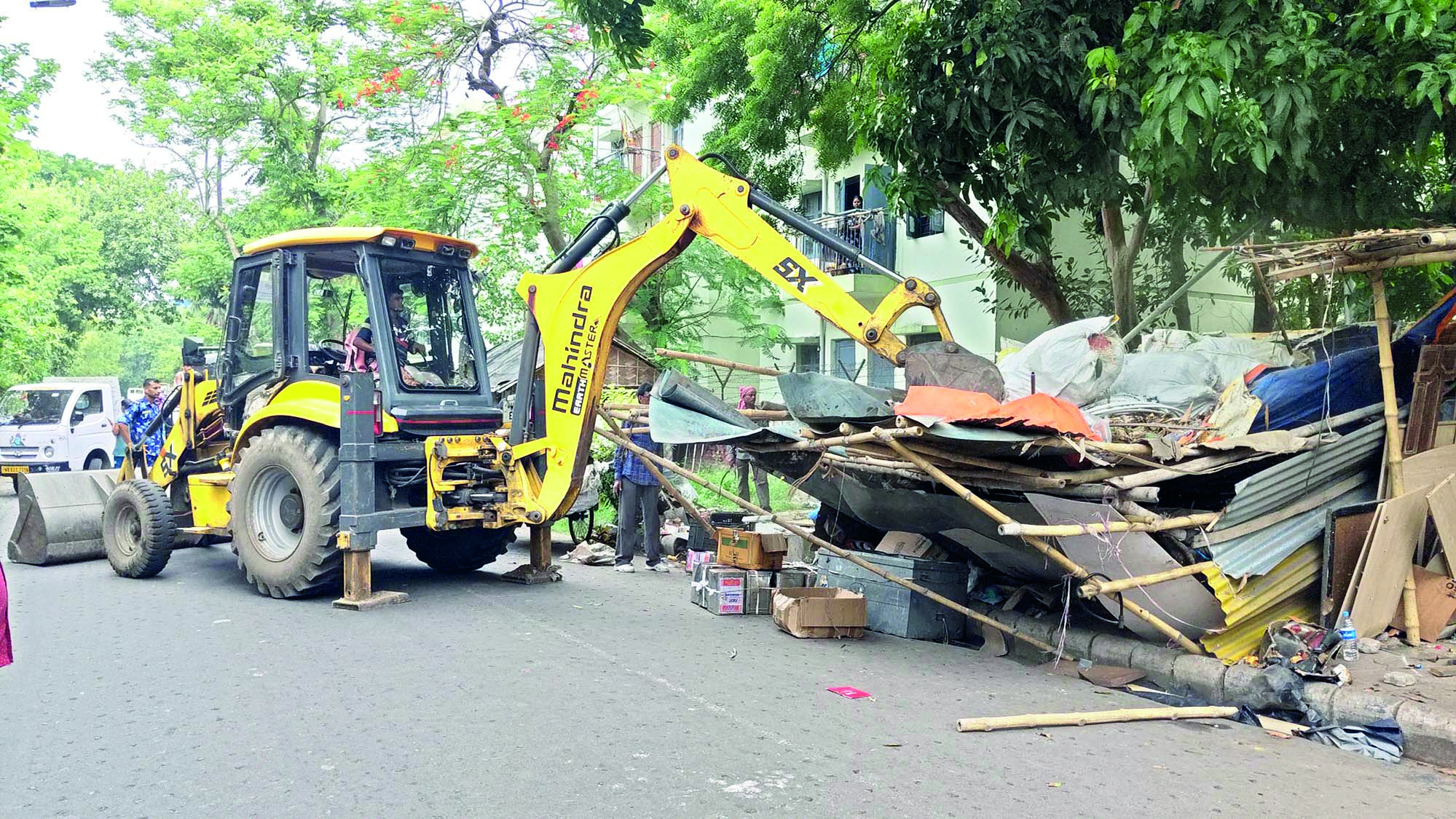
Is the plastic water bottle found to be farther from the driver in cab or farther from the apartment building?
the apartment building

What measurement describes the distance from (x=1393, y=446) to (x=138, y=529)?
33.6ft

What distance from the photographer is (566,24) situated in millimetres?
18781

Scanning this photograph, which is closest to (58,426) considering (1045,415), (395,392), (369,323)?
(369,323)

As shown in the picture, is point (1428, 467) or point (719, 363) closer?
point (1428, 467)

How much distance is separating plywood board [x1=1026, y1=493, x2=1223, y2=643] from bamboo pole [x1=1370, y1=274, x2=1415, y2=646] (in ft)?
3.62

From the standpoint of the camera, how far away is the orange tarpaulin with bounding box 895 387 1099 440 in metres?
6.22

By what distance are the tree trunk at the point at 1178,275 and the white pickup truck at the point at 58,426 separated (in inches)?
740

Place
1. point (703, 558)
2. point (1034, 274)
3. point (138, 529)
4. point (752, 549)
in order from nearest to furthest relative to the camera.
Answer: point (752, 549), point (703, 558), point (138, 529), point (1034, 274)

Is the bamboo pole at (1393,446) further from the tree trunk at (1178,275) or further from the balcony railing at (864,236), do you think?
the balcony railing at (864,236)

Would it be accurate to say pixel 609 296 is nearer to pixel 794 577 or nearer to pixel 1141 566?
pixel 794 577

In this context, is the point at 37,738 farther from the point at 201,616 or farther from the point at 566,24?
the point at 566,24

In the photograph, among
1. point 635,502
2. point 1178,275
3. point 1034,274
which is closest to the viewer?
point 635,502

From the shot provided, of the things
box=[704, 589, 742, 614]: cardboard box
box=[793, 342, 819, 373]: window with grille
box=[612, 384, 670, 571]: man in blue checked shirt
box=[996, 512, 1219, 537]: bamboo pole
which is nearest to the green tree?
box=[793, 342, 819, 373]: window with grille

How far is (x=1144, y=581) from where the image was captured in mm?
6359
